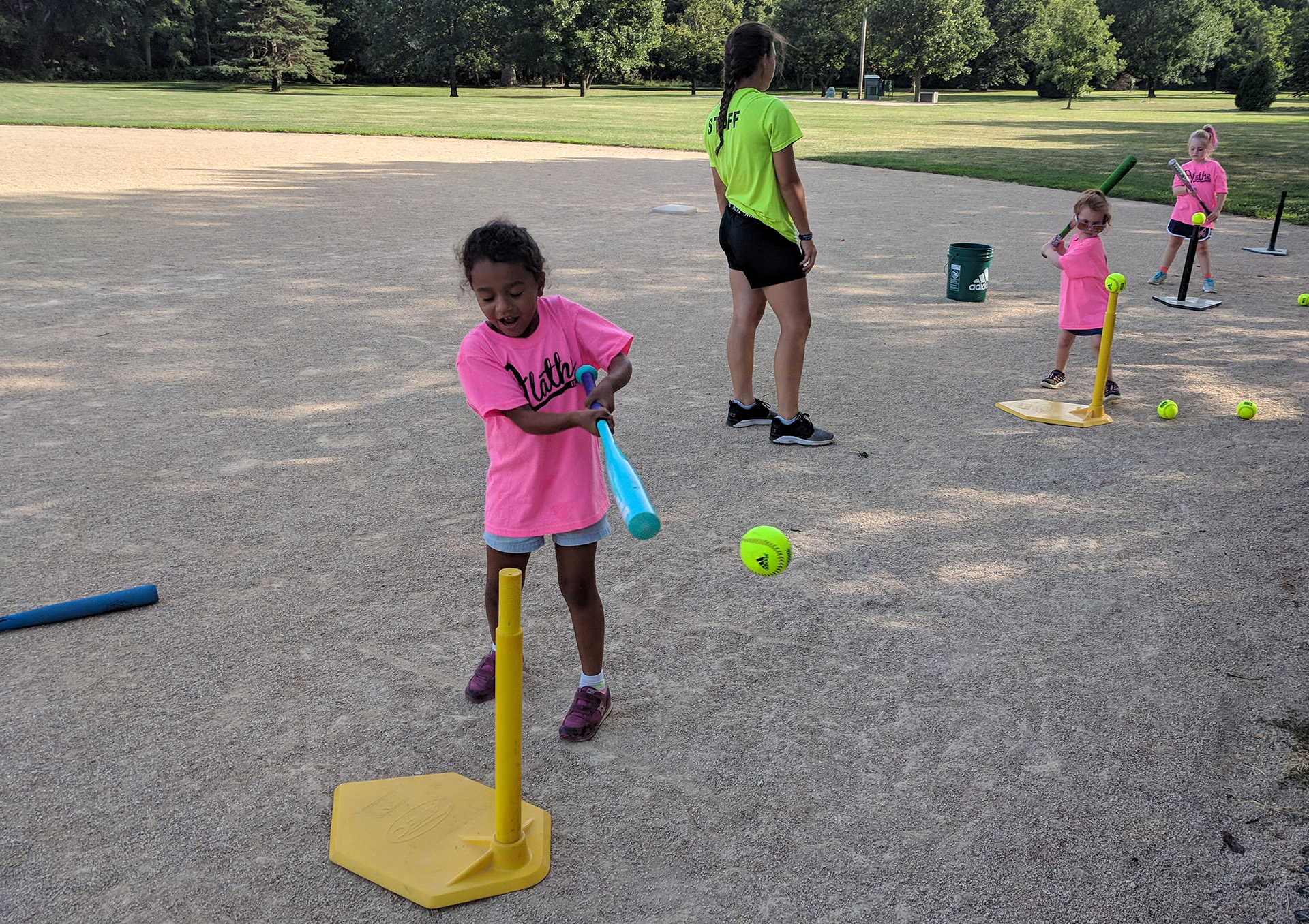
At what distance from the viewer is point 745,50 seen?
515 cm

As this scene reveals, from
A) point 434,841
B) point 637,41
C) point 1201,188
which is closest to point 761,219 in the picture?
point 434,841

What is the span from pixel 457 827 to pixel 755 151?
12.4 ft

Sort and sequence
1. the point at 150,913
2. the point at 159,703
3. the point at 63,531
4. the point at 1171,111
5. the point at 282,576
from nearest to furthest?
the point at 150,913, the point at 159,703, the point at 282,576, the point at 63,531, the point at 1171,111

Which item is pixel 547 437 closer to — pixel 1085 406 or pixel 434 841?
pixel 434 841

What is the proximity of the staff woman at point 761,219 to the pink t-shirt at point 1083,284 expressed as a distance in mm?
1922

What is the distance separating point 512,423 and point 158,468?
3103 mm

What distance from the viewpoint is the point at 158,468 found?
17.1ft

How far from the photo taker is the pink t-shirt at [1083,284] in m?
6.23

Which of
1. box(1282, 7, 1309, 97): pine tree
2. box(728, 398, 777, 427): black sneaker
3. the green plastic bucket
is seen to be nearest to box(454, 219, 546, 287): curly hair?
box(728, 398, 777, 427): black sneaker

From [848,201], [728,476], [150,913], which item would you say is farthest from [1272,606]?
[848,201]

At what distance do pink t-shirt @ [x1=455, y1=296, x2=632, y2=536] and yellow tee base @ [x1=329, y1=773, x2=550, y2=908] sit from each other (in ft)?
2.58

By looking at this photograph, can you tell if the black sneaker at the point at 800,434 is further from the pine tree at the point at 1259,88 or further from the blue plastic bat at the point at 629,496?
the pine tree at the point at 1259,88

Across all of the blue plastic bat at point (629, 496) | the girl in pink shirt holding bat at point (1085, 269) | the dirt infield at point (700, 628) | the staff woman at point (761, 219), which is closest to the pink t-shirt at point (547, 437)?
the blue plastic bat at point (629, 496)

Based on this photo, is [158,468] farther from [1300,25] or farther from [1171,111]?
[1300,25]
